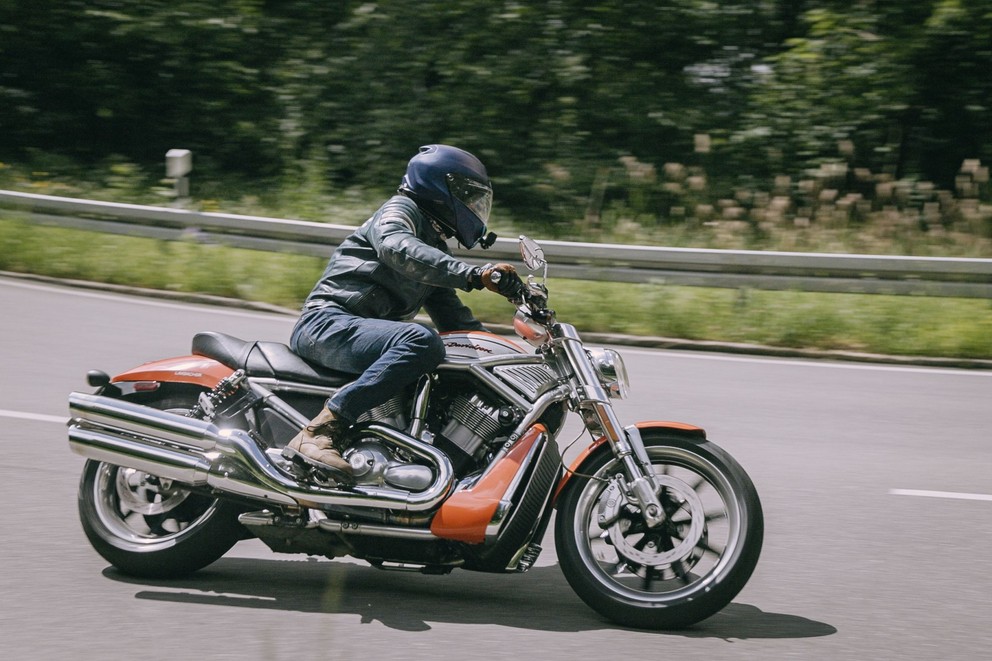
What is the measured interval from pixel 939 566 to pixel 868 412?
2.99m

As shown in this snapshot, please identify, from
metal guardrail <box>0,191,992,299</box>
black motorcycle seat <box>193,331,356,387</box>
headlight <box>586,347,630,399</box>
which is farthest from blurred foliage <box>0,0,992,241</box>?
headlight <box>586,347,630,399</box>

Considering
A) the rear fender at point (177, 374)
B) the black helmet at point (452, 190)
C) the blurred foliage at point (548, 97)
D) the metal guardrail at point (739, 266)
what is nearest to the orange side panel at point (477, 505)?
the black helmet at point (452, 190)

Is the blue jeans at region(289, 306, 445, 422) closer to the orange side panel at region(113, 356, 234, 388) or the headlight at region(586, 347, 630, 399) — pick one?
the orange side panel at region(113, 356, 234, 388)

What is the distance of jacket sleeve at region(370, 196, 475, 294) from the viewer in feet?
15.9

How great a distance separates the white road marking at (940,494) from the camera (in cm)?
667

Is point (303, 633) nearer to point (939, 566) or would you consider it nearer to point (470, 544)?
point (470, 544)

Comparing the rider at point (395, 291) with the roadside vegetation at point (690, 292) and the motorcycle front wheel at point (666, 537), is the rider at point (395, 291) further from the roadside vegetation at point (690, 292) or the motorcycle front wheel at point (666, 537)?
the roadside vegetation at point (690, 292)

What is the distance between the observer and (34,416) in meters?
7.67

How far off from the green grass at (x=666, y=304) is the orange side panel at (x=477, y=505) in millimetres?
6062

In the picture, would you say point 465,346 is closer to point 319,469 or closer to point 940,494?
point 319,469

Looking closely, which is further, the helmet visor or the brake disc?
the helmet visor

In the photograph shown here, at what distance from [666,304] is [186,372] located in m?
6.34

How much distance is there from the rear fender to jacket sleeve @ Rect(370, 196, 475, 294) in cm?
83

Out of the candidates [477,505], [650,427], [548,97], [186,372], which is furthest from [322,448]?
[548,97]
